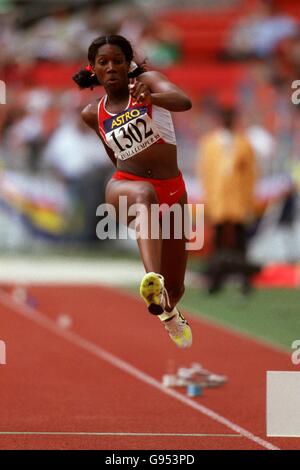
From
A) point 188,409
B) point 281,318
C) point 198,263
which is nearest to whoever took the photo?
point 188,409

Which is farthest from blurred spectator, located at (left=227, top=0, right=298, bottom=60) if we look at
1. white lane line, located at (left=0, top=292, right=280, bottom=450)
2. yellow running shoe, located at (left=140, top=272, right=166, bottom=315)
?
yellow running shoe, located at (left=140, top=272, right=166, bottom=315)

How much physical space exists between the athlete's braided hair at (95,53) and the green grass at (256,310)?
13.3 feet

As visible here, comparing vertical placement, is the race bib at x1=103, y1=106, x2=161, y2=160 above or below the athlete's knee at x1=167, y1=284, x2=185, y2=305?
above

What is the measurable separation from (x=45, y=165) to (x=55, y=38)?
2.73m

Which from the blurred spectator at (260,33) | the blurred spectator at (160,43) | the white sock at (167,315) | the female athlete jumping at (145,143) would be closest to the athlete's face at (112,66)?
the female athlete jumping at (145,143)

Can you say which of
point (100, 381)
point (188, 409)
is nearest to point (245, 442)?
point (188, 409)

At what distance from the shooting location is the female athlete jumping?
559 cm

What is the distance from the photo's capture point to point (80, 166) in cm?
1698

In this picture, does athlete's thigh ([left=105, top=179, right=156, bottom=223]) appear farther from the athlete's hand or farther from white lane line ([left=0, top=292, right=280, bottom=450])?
white lane line ([left=0, top=292, right=280, bottom=450])

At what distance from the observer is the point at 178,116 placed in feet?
55.1

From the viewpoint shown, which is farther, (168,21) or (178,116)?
(168,21)

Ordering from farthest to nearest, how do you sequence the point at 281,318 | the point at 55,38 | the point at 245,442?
1. the point at 55,38
2. the point at 281,318
3. the point at 245,442

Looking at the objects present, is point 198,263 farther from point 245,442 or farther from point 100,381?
point 245,442

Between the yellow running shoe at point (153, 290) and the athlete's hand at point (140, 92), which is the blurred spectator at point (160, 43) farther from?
the yellow running shoe at point (153, 290)
